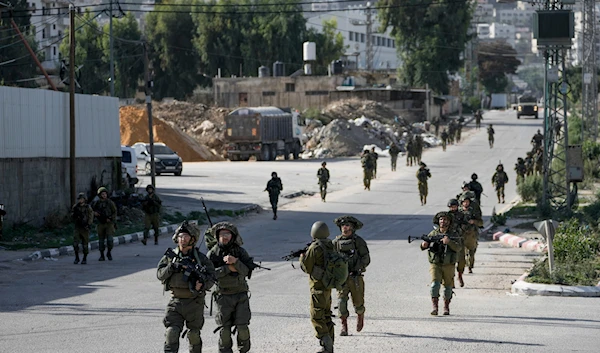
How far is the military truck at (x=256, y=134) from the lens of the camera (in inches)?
2398

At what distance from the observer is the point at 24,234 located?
25.3 meters

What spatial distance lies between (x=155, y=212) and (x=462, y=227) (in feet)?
30.9

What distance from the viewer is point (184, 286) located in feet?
32.9

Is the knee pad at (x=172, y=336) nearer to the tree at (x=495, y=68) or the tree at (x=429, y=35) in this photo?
the tree at (x=429, y=35)

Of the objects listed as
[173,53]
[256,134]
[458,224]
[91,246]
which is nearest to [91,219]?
[91,246]

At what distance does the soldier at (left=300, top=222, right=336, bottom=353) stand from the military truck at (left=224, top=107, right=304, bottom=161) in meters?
49.7

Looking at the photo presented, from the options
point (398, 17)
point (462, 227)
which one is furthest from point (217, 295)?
point (398, 17)

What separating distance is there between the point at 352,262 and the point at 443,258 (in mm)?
2053

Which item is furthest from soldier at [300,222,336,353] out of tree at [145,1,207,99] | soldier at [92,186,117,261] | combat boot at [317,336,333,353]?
tree at [145,1,207,99]

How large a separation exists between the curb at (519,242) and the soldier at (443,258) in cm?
846

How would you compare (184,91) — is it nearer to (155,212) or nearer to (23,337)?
(155,212)

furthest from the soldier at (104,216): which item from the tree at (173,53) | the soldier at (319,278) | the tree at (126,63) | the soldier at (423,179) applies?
the tree at (173,53)

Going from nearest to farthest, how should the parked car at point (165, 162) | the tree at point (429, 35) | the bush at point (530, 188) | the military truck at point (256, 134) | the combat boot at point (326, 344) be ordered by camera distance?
the combat boot at point (326, 344)
the bush at point (530, 188)
the parked car at point (165, 162)
the military truck at point (256, 134)
the tree at point (429, 35)

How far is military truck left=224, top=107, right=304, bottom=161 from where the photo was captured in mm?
60906
